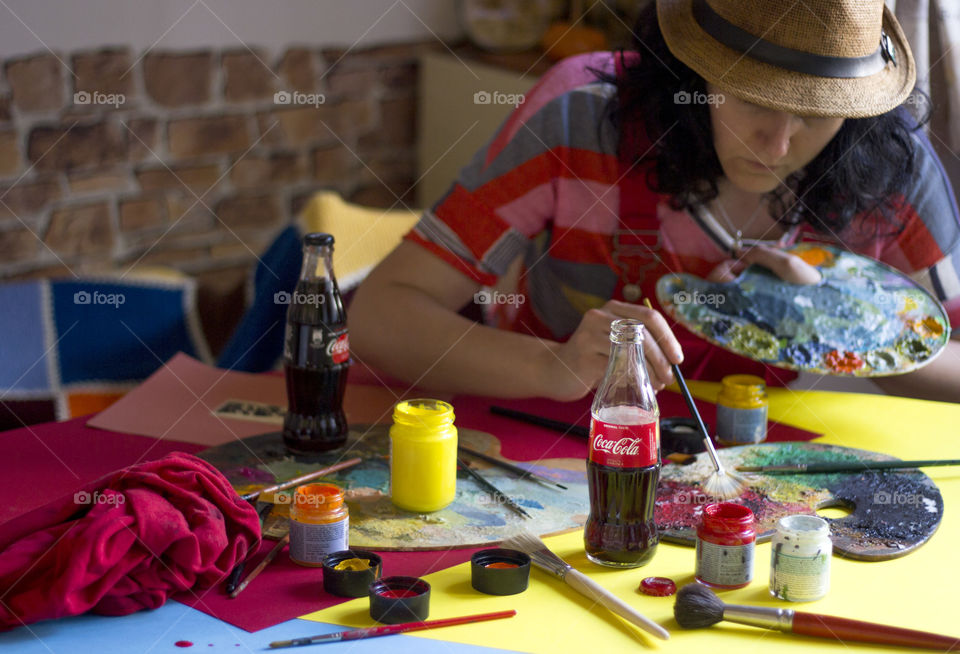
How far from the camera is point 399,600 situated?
953 millimetres

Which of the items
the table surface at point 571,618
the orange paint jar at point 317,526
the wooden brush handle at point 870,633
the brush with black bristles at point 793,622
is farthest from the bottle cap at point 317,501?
the wooden brush handle at point 870,633

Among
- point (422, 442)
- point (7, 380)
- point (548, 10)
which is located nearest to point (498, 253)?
point (422, 442)

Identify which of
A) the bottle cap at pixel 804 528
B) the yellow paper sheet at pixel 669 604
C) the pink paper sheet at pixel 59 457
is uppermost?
the bottle cap at pixel 804 528

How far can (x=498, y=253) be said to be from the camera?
1.59 meters

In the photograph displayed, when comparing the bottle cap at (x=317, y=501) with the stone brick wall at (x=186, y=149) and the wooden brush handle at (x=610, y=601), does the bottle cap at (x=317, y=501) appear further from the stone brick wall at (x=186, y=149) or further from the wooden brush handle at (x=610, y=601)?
the stone brick wall at (x=186, y=149)

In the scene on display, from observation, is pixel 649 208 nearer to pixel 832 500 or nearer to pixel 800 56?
pixel 800 56

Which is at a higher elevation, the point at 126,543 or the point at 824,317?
the point at 824,317

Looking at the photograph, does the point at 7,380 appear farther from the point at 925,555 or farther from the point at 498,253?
the point at 925,555

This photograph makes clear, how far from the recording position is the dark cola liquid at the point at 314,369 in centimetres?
132

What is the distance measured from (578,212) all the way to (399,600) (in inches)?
32.9

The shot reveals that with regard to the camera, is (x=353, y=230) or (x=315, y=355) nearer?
(x=315, y=355)

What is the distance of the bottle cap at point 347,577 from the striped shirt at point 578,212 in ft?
2.08

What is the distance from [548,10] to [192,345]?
1.80 metres

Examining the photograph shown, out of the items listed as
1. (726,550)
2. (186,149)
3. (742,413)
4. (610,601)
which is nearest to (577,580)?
(610,601)
